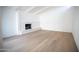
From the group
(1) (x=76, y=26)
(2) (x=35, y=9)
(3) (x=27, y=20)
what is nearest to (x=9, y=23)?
(3) (x=27, y=20)

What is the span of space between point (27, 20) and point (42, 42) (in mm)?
489

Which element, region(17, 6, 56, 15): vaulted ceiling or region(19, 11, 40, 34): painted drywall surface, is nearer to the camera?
region(17, 6, 56, 15): vaulted ceiling

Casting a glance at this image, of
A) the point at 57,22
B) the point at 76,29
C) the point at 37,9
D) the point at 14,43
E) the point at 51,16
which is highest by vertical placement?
the point at 37,9

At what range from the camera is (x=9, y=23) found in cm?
171

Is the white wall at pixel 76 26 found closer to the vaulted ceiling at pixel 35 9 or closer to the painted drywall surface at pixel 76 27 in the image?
the painted drywall surface at pixel 76 27

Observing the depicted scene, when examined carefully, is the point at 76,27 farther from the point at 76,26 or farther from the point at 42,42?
the point at 42,42

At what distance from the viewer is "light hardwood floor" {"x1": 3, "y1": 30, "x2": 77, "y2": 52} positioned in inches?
65.3

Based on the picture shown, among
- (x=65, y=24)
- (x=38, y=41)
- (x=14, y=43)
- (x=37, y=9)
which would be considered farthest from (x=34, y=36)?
(x=65, y=24)

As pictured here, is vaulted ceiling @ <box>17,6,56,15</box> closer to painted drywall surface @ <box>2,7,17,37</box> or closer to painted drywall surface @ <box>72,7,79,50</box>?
painted drywall surface @ <box>2,7,17,37</box>

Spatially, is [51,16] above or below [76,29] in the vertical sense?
above

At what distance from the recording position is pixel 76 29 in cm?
170

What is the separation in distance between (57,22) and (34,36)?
1.61 ft

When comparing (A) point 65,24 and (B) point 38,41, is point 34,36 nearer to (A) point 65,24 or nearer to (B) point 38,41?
(B) point 38,41

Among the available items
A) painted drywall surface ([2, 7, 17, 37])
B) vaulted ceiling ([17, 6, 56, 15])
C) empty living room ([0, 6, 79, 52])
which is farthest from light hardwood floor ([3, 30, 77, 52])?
vaulted ceiling ([17, 6, 56, 15])
